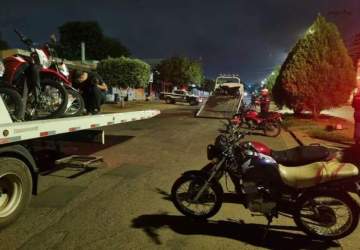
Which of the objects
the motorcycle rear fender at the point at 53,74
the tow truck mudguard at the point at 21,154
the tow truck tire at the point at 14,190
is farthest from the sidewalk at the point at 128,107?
the tow truck tire at the point at 14,190

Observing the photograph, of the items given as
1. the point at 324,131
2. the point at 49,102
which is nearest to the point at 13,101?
the point at 49,102

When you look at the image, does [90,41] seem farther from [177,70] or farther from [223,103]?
[223,103]

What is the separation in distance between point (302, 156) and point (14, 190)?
3692mm

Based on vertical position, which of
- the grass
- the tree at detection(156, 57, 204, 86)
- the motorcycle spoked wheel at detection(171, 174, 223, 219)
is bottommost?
the grass

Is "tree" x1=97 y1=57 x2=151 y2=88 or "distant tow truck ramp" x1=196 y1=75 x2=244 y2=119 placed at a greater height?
"tree" x1=97 y1=57 x2=151 y2=88

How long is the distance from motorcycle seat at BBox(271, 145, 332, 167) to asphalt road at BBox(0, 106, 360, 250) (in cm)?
92

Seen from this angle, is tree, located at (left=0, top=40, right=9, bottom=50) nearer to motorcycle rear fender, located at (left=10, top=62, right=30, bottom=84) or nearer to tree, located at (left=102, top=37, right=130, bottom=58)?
tree, located at (left=102, top=37, right=130, bottom=58)

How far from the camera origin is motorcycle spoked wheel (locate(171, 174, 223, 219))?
17.3 ft

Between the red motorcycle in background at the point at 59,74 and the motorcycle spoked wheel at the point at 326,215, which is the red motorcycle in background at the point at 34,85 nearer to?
the red motorcycle in background at the point at 59,74

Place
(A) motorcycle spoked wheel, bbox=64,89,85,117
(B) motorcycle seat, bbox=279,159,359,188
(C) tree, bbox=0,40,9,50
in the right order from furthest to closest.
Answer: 1. (C) tree, bbox=0,40,9,50
2. (A) motorcycle spoked wheel, bbox=64,89,85,117
3. (B) motorcycle seat, bbox=279,159,359,188

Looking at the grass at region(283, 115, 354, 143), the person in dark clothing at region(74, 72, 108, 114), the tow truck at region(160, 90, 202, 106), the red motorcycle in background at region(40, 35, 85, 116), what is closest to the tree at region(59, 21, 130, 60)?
the tow truck at region(160, 90, 202, 106)

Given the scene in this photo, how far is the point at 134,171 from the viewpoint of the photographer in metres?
8.44

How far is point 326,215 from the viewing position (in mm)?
4789

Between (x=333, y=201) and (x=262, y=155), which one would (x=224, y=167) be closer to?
(x=262, y=155)
